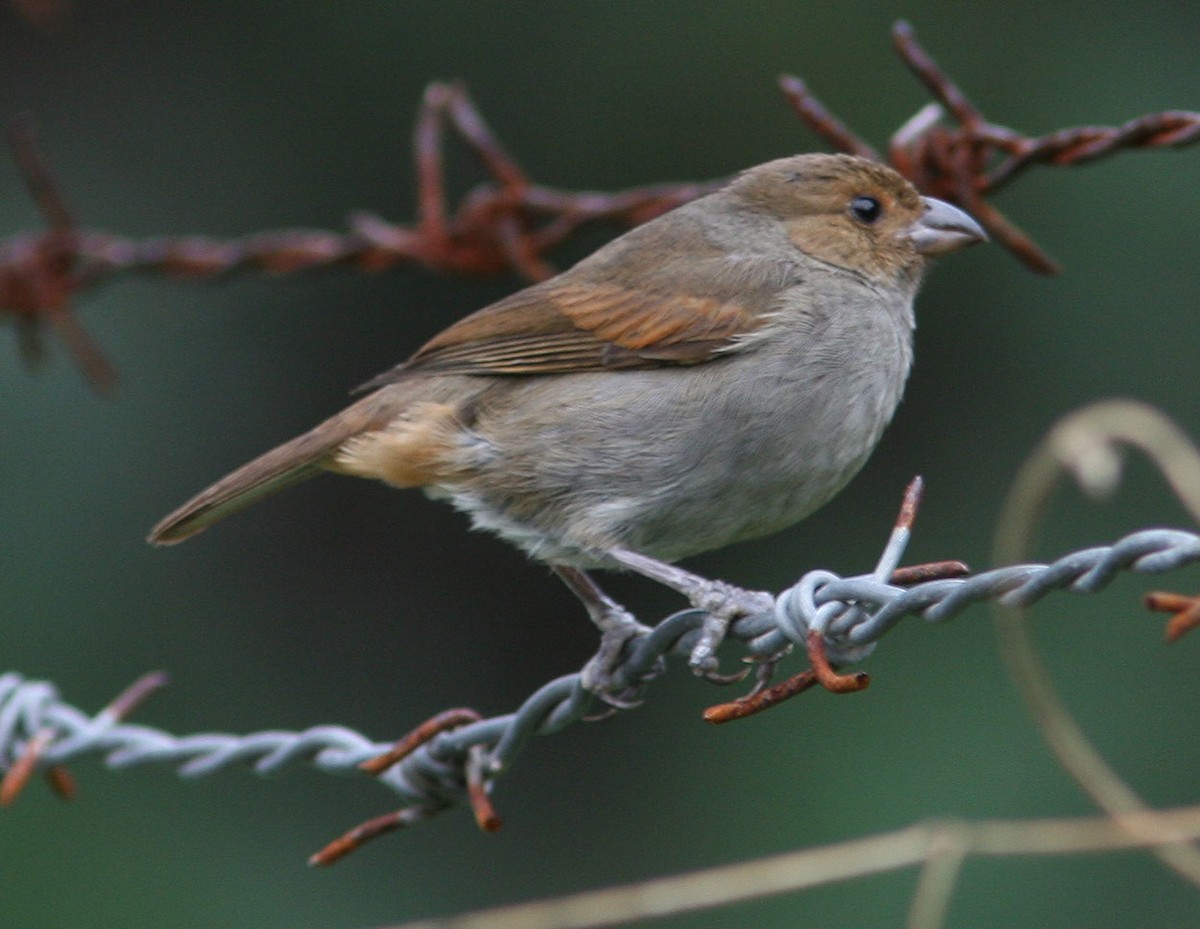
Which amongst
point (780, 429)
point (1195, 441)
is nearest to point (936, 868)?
point (780, 429)

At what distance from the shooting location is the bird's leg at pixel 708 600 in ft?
9.97

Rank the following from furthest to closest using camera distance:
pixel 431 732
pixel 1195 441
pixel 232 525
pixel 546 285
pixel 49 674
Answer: pixel 232 525, pixel 49 674, pixel 1195 441, pixel 546 285, pixel 431 732

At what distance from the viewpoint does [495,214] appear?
4.70m

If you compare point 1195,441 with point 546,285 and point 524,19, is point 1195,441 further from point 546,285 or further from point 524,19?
point 524,19

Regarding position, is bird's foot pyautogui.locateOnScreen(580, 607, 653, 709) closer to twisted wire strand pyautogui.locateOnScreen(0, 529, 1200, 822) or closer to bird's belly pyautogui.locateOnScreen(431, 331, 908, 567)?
twisted wire strand pyautogui.locateOnScreen(0, 529, 1200, 822)

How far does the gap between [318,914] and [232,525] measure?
1855 millimetres

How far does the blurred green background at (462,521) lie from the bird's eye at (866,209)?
1624 millimetres

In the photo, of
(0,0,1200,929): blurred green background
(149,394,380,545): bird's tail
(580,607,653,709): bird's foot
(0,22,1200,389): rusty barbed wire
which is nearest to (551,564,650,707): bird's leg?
(580,607,653,709): bird's foot

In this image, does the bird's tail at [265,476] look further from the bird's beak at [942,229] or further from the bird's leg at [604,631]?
the bird's beak at [942,229]

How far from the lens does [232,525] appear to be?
7086mm

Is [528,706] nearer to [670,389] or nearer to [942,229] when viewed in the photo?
[670,389]

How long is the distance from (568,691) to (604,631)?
757mm

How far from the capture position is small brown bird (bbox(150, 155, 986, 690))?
3.77 meters

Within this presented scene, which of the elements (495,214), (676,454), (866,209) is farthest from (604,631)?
(495,214)
